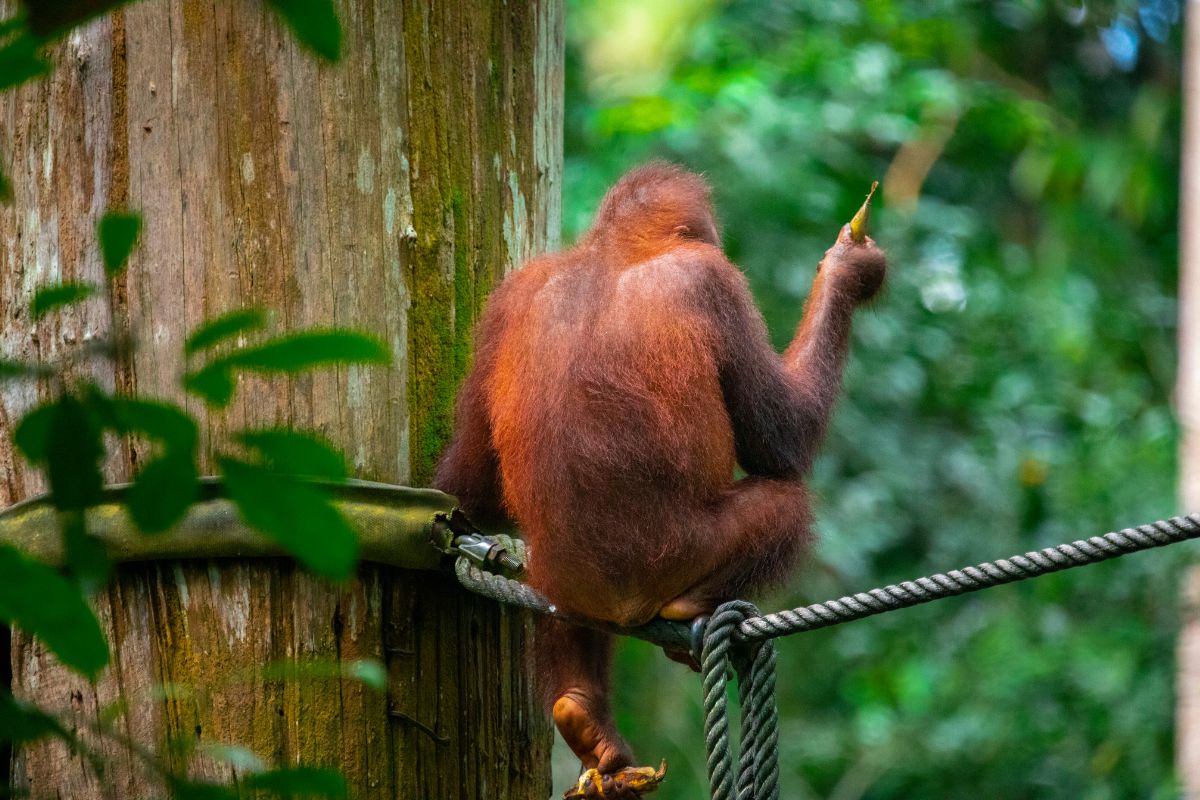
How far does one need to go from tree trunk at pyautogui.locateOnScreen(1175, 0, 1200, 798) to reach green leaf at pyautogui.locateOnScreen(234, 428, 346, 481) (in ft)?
19.0

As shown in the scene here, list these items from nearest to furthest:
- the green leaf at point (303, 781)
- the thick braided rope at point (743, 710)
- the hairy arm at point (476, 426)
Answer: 1. the green leaf at point (303, 781)
2. the thick braided rope at point (743, 710)
3. the hairy arm at point (476, 426)

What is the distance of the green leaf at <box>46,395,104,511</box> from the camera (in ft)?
2.95

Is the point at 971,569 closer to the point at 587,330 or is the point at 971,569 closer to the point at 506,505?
the point at 587,330

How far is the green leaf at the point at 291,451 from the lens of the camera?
950 millimetres

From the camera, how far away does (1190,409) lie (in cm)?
671

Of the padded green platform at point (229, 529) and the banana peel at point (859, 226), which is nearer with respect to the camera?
the padded green platform at point (229, 529)

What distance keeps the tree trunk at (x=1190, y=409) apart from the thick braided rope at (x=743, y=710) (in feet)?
14.2

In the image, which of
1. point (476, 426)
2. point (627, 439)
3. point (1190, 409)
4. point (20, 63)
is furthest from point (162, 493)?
point (1190, 409)

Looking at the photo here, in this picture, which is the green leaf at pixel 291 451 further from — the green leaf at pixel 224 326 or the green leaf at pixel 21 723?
the green leaf at pixel 21 723

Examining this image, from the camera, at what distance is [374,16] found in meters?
2.54

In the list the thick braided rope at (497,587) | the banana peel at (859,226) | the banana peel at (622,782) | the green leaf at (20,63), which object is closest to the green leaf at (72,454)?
the green leaf at (20,63)

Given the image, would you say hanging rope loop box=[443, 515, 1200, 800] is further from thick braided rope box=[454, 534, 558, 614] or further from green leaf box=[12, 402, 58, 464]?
green leaf box=[12, 402, 58, 464]

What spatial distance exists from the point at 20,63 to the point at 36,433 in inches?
10.1

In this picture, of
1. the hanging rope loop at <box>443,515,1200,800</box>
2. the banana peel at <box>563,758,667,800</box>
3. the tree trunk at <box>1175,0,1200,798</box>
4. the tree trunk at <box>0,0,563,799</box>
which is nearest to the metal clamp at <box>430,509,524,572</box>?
the hanging rope loop at <box>443,515,1200,800</box>
